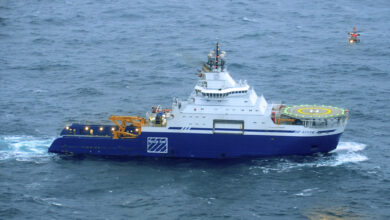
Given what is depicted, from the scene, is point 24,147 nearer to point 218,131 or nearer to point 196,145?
point 196,145

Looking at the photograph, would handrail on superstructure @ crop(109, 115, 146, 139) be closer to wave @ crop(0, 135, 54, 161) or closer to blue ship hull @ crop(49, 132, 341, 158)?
blue ship hull @ crop(49, 132, 341, 158)

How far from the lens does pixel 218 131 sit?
8381 centimetres

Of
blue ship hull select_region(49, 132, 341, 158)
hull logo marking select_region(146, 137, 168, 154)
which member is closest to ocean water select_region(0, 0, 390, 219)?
blue ship hull select_region(49, 132, 341, 158)

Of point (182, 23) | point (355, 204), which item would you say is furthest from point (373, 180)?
point (182, 23)

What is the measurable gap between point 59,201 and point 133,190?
8084 mm

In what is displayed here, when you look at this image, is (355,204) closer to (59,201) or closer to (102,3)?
(59,201)

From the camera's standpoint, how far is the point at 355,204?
236 feet

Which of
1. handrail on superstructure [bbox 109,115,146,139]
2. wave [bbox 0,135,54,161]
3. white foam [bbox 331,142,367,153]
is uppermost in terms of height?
handrail on superstructure [bbox 109,115,146,139]

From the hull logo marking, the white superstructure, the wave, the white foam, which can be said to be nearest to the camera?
the white superstructure

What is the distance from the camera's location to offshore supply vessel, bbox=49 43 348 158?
83.4 m

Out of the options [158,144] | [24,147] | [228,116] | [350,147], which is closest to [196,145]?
[158,144]

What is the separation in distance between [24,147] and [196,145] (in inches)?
859

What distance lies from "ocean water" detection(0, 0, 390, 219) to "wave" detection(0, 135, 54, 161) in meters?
0.25

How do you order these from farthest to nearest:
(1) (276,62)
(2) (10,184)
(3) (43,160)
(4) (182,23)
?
(4) (182,23), (1) (276,62), (3) (43,160), (2) (10,184)
